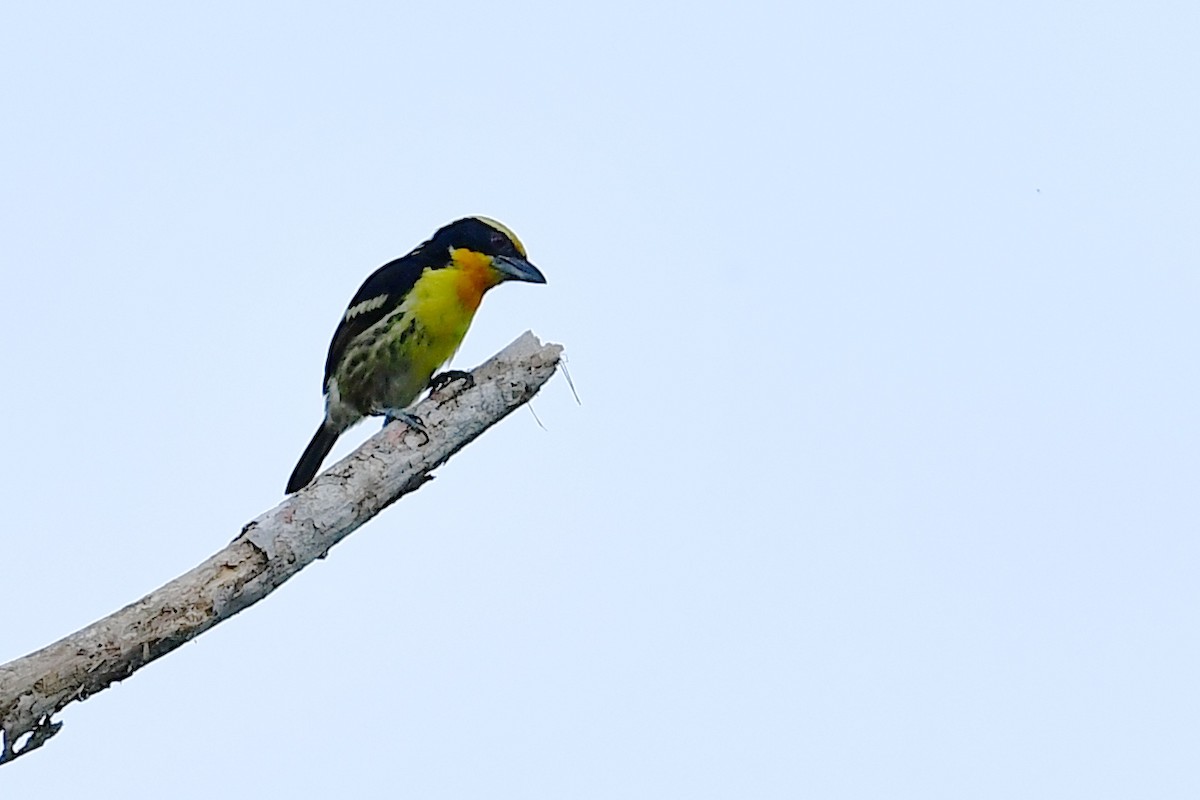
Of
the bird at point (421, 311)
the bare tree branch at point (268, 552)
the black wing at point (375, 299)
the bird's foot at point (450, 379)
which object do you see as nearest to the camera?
the bare tree branch at point (268, 552)

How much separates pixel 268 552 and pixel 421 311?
2.21 m

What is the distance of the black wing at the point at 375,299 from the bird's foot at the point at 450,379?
16.0 inches

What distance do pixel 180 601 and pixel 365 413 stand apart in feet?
8.43

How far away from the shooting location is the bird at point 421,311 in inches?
265

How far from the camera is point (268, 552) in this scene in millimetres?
4727

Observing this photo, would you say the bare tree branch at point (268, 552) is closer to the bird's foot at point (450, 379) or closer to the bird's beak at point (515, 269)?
the bird's foot at point (450, 379)

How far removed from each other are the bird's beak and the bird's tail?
121 cm

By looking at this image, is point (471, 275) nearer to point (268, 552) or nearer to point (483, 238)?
point (483, 238)

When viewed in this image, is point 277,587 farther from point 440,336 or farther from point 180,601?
point 440,336

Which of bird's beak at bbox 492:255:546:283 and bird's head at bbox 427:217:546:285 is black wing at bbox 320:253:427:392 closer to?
bird's head at bbox 427:217:546:285

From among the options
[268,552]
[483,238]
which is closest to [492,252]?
[483,238]

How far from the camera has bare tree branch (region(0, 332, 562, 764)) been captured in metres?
4.28

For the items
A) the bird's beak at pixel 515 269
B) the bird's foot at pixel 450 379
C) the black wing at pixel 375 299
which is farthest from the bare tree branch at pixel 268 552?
the black wing at pixel 375 299

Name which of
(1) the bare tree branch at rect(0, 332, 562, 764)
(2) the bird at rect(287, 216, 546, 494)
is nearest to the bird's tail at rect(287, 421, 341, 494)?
(2) the bird at rect(287, 216, 546, 494)
